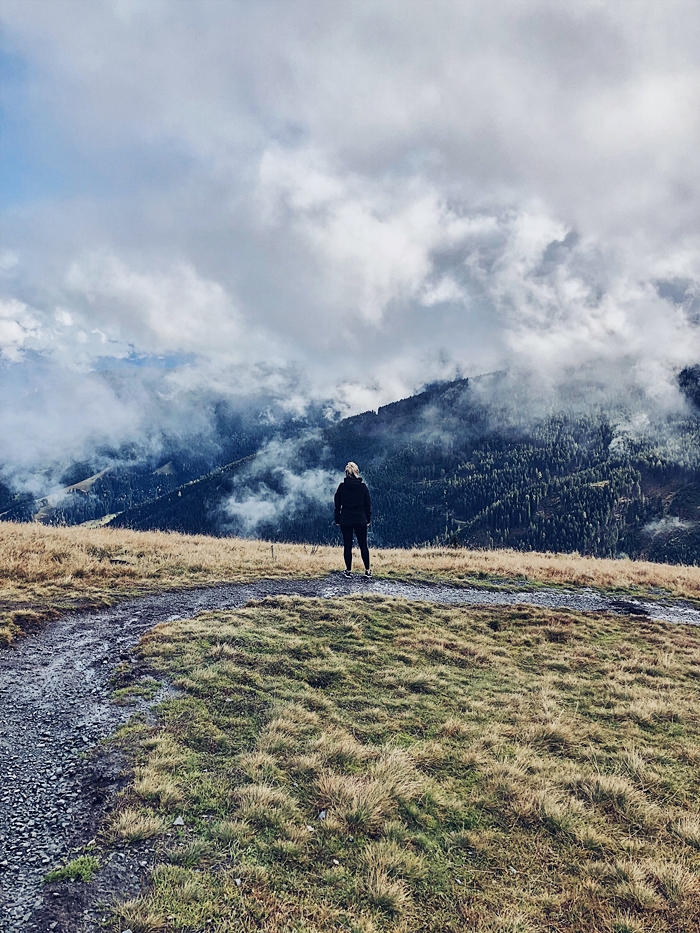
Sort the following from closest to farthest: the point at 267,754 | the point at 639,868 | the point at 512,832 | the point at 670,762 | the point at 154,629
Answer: the point at 639,868 < the point at 512,832 < the point at 267,754 < the point at 670,762 < the point at 154,629

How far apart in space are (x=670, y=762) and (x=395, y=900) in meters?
6.62

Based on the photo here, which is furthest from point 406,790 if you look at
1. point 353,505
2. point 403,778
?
point 353,505

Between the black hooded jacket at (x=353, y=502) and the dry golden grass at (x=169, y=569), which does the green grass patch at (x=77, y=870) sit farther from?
the black hooded jacket at (x=353, y=502)

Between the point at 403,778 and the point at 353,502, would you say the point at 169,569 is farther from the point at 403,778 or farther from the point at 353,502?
the point at 403,778

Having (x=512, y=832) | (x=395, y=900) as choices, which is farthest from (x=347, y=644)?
(x=395, y=900)

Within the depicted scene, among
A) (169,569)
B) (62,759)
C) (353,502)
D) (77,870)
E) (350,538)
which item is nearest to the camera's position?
(77,870)

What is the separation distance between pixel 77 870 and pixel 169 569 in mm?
16820

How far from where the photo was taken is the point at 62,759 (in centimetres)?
805

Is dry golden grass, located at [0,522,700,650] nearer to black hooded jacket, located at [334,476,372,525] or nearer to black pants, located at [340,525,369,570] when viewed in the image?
black pants, located at [340,525,369,570]

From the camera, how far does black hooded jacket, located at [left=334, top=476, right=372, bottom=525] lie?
70.5 feet

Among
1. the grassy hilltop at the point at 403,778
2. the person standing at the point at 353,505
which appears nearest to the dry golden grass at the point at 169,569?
the grassy hilltop at the point at 403,778

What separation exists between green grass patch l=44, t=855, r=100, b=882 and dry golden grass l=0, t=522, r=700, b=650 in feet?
27.9

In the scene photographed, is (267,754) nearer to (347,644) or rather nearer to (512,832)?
(512,832)

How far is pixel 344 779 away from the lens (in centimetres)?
789
